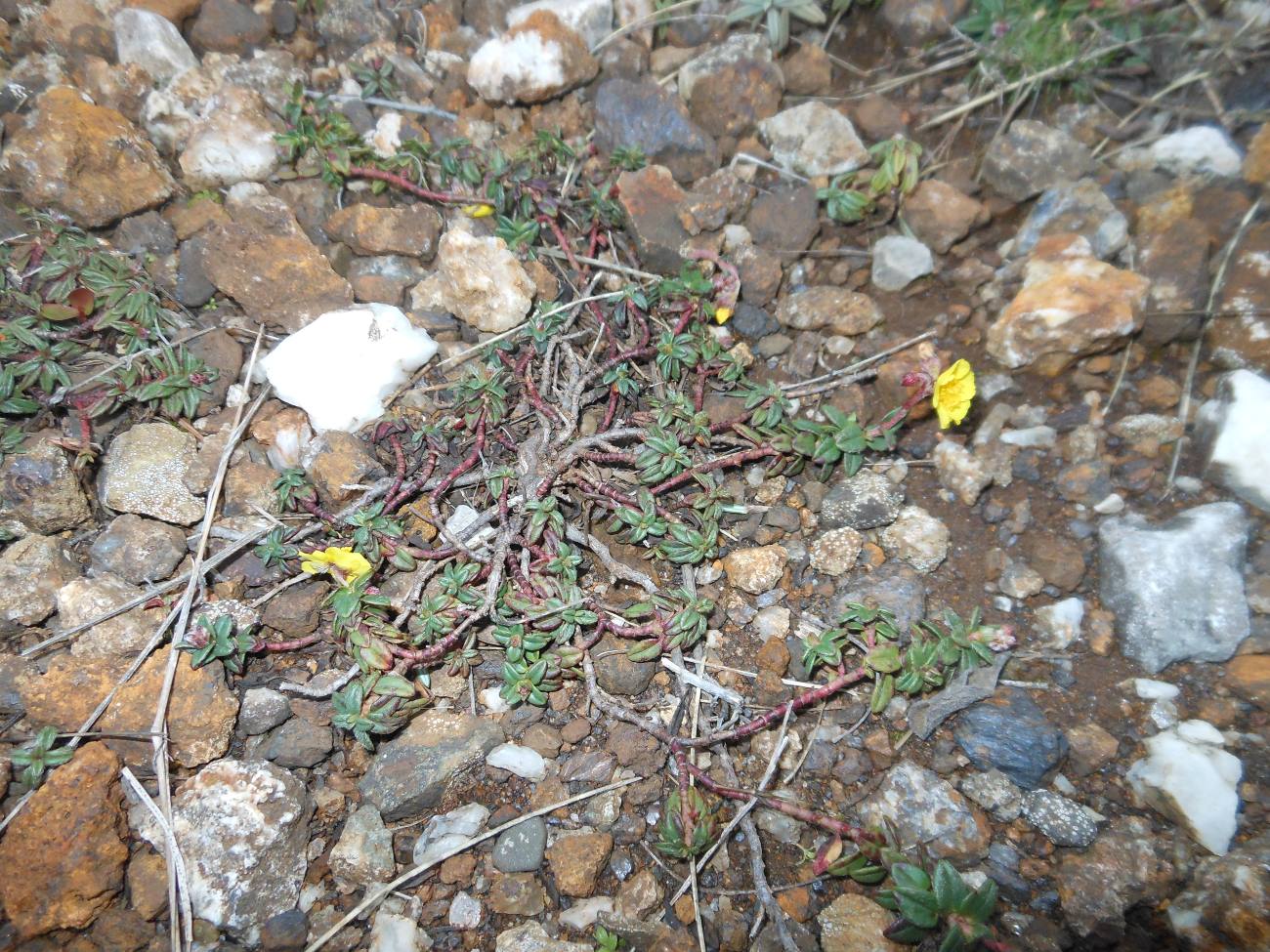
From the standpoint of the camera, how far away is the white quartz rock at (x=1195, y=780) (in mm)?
2164

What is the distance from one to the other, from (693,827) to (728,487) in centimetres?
121

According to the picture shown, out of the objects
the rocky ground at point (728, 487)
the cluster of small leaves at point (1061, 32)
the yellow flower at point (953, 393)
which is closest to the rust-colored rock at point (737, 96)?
the rocky ground at point (728, 487)

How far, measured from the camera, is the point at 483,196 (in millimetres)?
3277

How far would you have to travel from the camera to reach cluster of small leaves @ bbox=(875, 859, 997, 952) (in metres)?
2.04

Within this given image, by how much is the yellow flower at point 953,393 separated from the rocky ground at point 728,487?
7.5 inches

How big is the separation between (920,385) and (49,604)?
320 centimetres

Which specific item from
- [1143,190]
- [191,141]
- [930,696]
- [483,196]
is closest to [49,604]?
[191,141]

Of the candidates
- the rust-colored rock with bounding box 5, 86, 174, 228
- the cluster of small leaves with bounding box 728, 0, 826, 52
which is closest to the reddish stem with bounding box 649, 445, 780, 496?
the cluster of small leaves with bounding box 728, 0, 826, 52

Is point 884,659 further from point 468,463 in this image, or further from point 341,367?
point 341,367

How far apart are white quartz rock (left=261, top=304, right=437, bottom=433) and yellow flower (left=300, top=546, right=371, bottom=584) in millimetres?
566

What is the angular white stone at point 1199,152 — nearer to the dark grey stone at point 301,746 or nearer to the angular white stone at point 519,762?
the angular white stone at point 519,762

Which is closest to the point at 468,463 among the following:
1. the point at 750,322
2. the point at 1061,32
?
the point at 750,322

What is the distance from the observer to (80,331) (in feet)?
9.60

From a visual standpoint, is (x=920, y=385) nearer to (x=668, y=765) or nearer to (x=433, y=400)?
(x=668, y=765)
